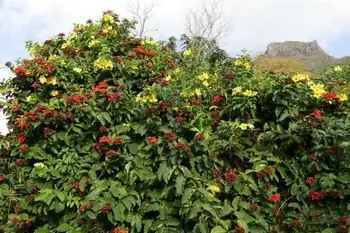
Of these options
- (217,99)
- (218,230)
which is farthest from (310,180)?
(217,99)

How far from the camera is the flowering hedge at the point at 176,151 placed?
2744mm

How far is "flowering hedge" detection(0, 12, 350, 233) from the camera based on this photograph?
2744 mm

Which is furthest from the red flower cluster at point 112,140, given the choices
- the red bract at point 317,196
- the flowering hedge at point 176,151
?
the red bract at point 317,196

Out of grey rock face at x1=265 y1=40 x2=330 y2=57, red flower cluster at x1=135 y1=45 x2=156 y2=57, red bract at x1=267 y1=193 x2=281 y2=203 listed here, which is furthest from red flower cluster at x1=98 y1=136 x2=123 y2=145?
grey rock face at x1=265 y1=40 x2=330 y2=57

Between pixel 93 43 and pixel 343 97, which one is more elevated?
pixel 93 43

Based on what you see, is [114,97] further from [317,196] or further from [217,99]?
[317,196]

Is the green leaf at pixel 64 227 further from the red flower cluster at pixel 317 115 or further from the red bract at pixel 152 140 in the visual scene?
the red flower cluster at pixel 317 115

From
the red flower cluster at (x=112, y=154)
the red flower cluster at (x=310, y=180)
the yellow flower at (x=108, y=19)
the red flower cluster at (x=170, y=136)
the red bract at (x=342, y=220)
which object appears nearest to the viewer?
the red bract at (x=342, y=220)

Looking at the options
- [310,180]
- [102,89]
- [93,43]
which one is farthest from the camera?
[93,43]

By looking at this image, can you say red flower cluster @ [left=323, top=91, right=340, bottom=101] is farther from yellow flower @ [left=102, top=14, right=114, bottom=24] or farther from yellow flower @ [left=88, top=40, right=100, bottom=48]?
yellow flower @ [left=102, top=14, right=114, bottom=24]

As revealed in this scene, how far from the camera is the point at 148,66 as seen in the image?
3.91m

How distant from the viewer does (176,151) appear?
9.29 feet

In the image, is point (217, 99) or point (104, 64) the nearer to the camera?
point (217, 99)

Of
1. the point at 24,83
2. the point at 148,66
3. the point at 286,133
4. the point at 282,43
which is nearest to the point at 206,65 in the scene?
the point at 148,66
